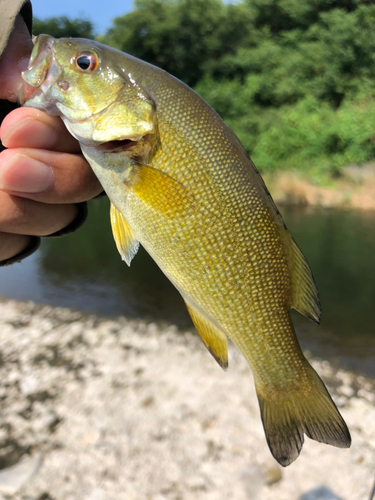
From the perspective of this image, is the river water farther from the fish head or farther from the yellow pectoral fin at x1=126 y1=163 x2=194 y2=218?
the fish head

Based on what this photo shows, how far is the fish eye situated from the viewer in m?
1.43

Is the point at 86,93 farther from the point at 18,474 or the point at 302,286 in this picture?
the point at 18,474

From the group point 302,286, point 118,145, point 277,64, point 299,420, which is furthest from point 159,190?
point 277,64

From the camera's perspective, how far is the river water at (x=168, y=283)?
647 centimetres

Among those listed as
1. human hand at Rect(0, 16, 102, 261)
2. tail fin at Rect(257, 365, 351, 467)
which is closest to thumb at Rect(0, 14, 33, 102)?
human hand at Rect(0, 16, 102, 261)

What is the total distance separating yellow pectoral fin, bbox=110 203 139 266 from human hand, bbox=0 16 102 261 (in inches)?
8.9

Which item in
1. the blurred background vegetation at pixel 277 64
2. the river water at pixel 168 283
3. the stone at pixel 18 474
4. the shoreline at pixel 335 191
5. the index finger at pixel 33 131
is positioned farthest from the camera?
the blurred background vegetation at pixel 277 64

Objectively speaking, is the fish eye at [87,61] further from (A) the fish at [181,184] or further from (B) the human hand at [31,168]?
(B) the human hand at [31,168]

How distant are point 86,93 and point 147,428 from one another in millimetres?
4013

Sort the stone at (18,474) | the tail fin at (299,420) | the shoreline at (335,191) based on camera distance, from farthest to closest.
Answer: the shoreline at (335,191) → the stone at (18,474) → the tail fin at (299,420)

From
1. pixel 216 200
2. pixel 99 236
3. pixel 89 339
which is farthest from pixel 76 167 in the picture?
pixel 99 236

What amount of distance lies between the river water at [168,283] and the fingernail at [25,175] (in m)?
5.40

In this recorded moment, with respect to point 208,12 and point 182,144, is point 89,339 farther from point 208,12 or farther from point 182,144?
point 208,12

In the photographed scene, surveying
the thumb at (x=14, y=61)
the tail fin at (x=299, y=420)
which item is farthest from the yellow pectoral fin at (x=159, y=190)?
the tail fin at (x=299, y=420)
